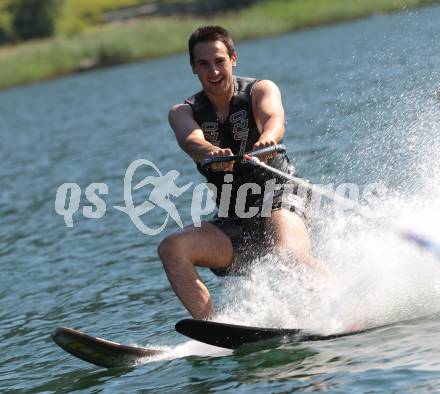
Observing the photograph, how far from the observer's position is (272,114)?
8.14 metres

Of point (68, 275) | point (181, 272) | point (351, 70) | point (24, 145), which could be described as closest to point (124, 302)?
point (68, 275)

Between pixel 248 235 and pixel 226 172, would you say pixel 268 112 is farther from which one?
pixel 248 235

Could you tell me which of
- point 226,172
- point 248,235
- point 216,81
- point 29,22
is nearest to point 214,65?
point 216,81

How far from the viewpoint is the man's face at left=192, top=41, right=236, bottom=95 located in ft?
26.5

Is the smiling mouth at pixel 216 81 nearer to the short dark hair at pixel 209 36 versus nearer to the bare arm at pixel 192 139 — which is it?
the short dark hair at pixel 209 36

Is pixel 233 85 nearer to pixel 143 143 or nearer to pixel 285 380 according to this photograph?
pixel 285 380

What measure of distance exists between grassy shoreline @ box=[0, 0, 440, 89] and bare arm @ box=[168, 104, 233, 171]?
183 ft

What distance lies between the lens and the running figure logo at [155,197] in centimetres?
1434

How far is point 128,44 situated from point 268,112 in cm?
5814

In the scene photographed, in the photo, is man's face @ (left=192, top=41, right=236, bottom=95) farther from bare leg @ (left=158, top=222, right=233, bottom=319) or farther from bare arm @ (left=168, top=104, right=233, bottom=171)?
bare leg @ (left=158, top=222, right=233, bottom=319)

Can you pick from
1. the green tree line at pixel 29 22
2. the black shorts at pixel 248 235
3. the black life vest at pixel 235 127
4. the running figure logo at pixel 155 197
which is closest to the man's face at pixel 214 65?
the black life vest at pixel 235 127

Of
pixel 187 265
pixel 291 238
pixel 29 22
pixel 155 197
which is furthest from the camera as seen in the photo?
pixel 29 22

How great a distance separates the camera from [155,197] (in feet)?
53.7

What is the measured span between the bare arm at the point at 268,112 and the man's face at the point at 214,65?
9.6 inches
